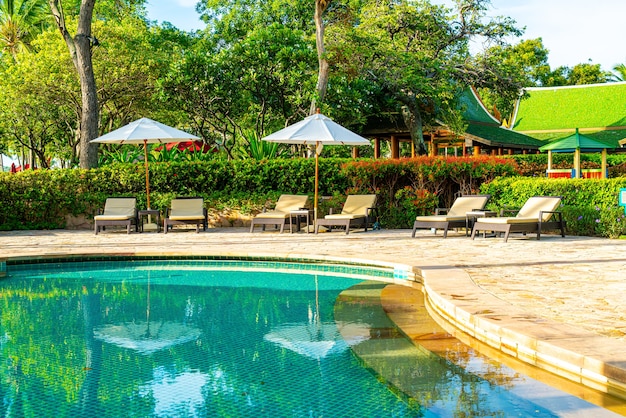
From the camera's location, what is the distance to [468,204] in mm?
14211

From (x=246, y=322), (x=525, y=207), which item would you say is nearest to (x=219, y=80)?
(x=525, y=207)

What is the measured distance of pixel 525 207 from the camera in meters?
13.2

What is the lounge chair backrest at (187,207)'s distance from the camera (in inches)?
621

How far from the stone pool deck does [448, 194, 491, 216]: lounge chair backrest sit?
66cm

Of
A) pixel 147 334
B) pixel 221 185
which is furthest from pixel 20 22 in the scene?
pixel 147 334

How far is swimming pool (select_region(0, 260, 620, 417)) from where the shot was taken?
4.30 m

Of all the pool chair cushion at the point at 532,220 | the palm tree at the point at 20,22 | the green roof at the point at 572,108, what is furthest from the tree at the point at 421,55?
the palm tree at the point at 20,22

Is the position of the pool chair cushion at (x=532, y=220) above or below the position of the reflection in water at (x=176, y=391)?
above

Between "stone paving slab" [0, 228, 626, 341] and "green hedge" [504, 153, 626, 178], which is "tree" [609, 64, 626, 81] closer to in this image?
"green hedge" [504, 153, 626, 178]

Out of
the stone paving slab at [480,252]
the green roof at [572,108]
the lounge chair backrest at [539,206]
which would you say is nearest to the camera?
the stone paving slab at [480,252]

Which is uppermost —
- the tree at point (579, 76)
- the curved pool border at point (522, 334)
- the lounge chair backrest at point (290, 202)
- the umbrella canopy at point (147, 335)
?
the tree at point (579, 76)

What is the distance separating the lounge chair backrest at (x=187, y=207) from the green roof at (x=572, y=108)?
25.9 m

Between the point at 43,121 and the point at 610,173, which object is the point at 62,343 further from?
the point at 43,121

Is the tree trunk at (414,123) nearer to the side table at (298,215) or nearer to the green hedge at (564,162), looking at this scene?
the green hedge at (564,162)
